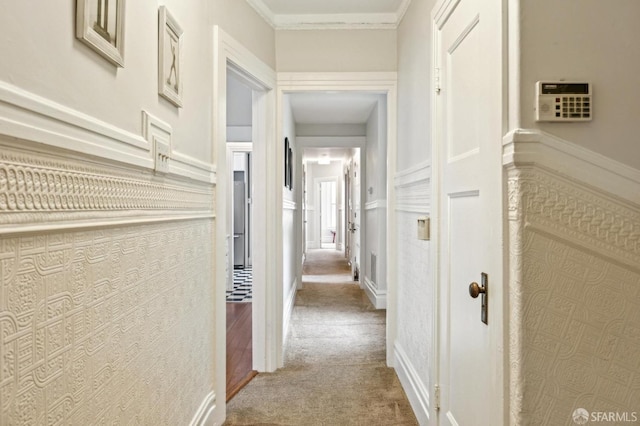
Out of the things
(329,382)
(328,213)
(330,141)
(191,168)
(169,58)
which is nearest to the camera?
(169,58)

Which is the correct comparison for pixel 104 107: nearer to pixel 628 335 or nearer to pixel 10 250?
pixel 10 250

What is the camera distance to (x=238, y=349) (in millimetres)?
3252

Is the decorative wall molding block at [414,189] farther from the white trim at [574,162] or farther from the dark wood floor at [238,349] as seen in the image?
the dark wood floor at [238,349]

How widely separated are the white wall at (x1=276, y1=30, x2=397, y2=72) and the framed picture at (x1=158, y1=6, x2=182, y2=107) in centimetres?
139

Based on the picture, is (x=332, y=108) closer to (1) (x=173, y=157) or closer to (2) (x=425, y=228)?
(2) (x=425, y=228)

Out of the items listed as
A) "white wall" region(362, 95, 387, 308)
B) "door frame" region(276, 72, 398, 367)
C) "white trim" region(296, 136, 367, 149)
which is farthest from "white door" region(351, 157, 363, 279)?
"door frame" region(276, 72, 398, 367)

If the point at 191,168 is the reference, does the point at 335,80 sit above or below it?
above

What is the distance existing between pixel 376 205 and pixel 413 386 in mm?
2656

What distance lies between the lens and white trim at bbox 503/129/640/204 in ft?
3.51

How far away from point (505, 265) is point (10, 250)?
3.71ft

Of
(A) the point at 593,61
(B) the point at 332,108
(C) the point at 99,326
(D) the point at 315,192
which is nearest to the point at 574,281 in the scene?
(A) the point at 593,61

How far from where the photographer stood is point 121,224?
1088 mm

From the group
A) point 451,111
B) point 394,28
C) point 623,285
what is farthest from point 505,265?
point 394,28

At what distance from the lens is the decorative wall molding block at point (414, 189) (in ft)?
6.82
